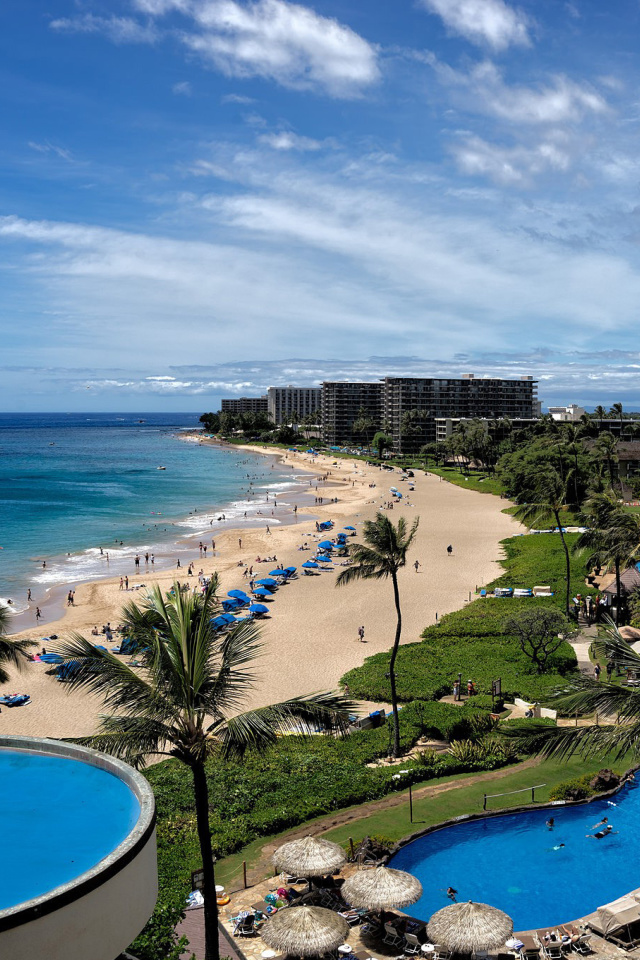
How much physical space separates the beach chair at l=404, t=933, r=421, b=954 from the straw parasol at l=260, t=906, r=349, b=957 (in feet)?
4.39

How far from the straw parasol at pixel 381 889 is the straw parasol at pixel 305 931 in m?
0.82

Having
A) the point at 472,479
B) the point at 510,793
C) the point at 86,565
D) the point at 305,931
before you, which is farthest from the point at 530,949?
the point at 472,479

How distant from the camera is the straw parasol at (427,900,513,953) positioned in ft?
39.8

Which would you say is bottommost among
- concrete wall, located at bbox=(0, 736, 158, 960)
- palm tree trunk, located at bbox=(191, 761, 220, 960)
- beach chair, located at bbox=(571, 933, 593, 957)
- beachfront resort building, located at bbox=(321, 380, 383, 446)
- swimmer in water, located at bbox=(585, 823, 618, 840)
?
swimmer in water, located at bbox=(585, 823, 618, 840)

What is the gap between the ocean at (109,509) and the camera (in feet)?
173

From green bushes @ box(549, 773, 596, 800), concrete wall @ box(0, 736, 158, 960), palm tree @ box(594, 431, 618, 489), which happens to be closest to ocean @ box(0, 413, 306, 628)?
palm tree @ box(594, 431, 618, 489)

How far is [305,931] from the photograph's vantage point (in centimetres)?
1204

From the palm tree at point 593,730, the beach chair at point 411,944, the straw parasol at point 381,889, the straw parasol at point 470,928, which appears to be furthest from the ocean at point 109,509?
the palm tree at point 593,730

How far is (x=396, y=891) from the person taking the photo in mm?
13172

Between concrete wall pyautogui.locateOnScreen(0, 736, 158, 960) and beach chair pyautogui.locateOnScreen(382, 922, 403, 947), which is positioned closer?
concrete wall pyautogui.locateOnScreen(0, 736, 158, 960)

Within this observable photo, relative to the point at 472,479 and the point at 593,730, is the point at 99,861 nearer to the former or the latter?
the point at 593,730

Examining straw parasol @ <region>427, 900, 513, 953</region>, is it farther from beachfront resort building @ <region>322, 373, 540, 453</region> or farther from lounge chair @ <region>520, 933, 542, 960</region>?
beachfront resort building @ <region>322, 373, 540, 453</region>

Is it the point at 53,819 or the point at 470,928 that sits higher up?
the point at 53,819

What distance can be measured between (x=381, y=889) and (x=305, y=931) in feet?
5.85
